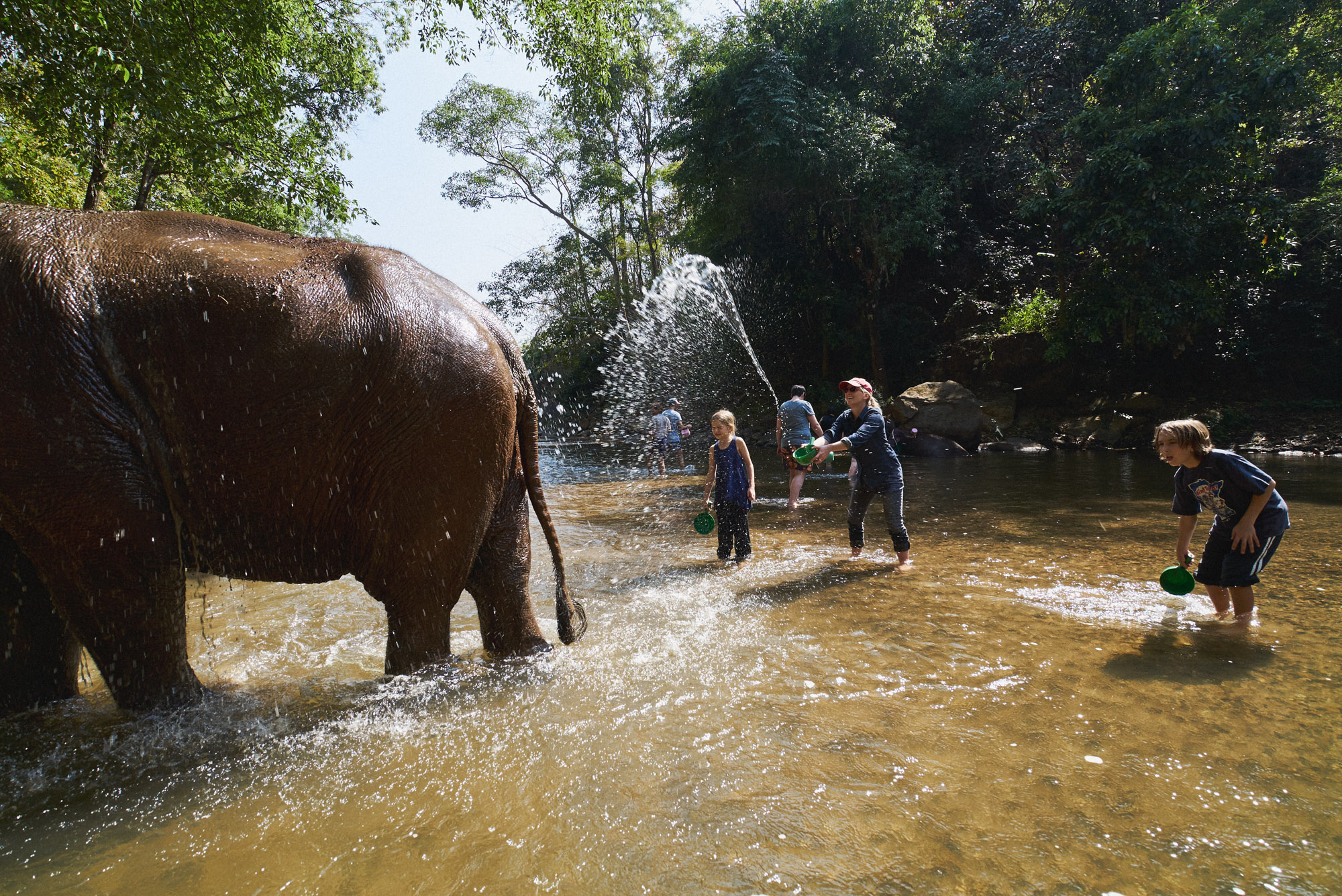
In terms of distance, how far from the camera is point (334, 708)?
3074 millimetres

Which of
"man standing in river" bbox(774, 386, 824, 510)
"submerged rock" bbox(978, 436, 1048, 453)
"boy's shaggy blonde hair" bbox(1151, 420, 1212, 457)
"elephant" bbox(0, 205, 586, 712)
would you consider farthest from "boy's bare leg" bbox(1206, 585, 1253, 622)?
"submerged rock" bbox(978, 436, 1048, 453)

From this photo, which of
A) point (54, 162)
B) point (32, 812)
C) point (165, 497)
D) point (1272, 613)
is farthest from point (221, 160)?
point (1272, 613)

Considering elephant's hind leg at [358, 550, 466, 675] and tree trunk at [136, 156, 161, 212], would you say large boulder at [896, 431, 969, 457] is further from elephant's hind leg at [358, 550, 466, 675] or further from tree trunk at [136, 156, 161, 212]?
tree trunk at [136, 156, 161, 212]

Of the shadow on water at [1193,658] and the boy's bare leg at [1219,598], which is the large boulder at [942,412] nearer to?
the boy's bare leg at [1219,598]

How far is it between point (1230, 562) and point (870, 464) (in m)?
2.66

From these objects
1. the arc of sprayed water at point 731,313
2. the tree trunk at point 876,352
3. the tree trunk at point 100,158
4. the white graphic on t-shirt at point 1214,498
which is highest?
the arc of sprayed water at point 731,313

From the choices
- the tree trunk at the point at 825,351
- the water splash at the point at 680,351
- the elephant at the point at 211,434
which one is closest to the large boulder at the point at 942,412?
the tree trunk at the point at 825,351

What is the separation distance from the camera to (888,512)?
232 inches

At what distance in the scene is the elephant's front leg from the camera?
3.19m

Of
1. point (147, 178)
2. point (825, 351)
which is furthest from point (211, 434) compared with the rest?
point (825, 351)

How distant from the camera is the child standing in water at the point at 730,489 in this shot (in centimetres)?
635

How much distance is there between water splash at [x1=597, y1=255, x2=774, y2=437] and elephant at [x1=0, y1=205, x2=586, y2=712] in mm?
20820

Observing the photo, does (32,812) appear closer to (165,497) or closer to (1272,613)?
(165,497)

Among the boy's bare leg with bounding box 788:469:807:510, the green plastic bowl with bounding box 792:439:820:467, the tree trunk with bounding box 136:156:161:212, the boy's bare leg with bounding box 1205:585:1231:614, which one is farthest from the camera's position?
the tree trunk with bounding box 136:156:161:212
